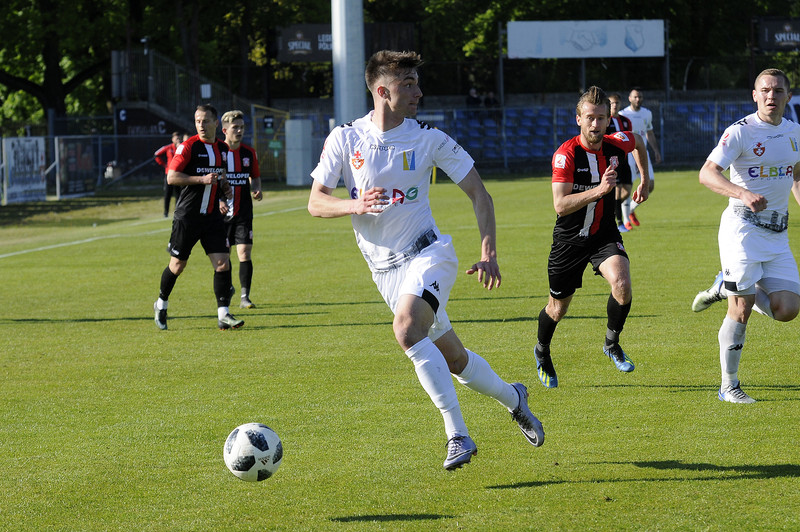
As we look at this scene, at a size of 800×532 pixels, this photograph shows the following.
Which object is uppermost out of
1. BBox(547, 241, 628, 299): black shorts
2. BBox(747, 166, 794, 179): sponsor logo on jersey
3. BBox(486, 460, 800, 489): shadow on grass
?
BBox(747, 166, 794, 179): sponsor logo on jersey

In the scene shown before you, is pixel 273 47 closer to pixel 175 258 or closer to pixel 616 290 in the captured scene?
pixel 175 258

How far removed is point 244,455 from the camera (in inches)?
217

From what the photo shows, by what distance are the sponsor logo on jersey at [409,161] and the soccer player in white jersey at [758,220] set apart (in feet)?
→ 7.19

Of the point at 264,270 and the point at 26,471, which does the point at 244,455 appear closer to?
the point at 26,471

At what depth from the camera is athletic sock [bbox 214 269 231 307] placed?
11070 mm

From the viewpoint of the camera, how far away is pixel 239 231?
1245cm

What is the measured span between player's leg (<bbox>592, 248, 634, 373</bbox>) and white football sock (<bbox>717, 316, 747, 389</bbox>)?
2.89 feet

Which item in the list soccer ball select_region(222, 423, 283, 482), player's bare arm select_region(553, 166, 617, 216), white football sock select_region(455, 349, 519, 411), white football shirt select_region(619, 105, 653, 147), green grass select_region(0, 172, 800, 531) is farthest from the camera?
white football shirt select_region(619, 105, 653, 147)

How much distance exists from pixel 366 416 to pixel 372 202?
6.93ft

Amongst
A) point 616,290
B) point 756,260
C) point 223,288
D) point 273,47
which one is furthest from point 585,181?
point 273,47

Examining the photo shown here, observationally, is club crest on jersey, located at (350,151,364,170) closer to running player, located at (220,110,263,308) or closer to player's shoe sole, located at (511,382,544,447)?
player's shoe sole, located at (511,382,544,447)

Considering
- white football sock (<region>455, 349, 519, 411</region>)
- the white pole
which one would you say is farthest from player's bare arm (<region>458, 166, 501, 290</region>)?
the white pole

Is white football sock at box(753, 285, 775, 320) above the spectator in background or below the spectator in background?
below

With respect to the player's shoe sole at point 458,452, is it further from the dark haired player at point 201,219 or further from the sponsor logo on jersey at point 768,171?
the dark haired player at point 201,219
